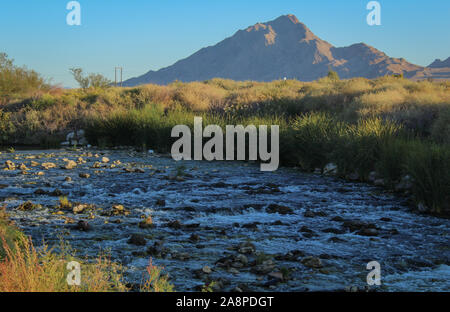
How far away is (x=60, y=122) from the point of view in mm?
20234

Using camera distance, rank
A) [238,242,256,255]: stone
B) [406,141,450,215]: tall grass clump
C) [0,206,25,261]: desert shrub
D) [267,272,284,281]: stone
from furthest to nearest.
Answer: [406,141,450,215]: tall grass clump < [238,242,256,255]: stone < [0,206,25,261]: desert shrub < [267,272,284,281]: stone

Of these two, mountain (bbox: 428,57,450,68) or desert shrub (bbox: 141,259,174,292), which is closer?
desert shrub (bbox: 141,259,174,292)

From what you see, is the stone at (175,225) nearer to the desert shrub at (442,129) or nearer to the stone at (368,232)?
the stone at (368,232)

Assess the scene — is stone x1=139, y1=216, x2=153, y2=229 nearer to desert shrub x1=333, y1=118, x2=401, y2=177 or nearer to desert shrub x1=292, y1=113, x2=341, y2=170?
desert shrub x1=333, y1=118, x2=401, y2=177

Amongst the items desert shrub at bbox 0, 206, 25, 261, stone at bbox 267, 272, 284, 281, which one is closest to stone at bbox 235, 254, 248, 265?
stone at bbox 267, 272, 284, 281

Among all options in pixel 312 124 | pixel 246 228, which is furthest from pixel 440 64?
pixel 246 228

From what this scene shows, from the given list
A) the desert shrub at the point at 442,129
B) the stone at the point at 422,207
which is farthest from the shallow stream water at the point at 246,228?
the desert shrub at the point at 442,129

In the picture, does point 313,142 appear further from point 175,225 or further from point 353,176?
point 175,225

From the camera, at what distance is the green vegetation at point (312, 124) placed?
9.29 metres

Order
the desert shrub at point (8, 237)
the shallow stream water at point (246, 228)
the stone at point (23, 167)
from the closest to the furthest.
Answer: the shallow stream water at point (246, 228) < the desert shrub at point (8, 237) < the stone at point (23, 167)

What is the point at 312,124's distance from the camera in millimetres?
12172

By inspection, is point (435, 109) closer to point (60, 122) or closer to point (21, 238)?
point (21, 238)

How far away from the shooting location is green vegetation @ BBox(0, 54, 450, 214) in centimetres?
929
